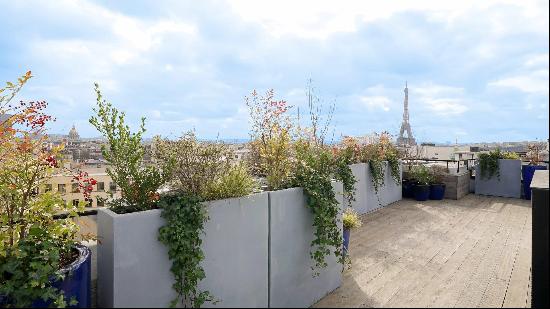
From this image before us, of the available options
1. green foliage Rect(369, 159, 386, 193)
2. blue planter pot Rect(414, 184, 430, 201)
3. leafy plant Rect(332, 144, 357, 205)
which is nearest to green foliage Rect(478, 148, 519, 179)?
blue planter pot Rect(414, 184, 430, 201)

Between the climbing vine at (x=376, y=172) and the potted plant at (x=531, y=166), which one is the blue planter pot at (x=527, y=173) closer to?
the potted plant at (x=531, y=166)

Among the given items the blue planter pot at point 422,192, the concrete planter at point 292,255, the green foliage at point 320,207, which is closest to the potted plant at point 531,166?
the blue planter pot at point 422,192

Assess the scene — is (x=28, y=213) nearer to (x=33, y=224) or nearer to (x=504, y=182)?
(x=33, y=224)

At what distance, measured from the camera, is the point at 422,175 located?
7.93 meters

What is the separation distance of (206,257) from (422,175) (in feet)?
22.4

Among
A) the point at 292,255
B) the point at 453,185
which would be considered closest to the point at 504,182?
the point at 453,185

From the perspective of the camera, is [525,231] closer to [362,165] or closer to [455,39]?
[362,165]

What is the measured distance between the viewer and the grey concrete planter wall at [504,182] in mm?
8398

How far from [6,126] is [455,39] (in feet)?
15.2

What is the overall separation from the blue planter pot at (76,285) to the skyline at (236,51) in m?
0.85

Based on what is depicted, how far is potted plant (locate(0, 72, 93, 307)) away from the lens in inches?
74.6

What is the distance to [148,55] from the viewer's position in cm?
395

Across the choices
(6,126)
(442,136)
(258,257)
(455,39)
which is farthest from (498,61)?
(442,136)

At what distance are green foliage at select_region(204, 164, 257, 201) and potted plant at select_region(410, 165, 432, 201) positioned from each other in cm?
612
